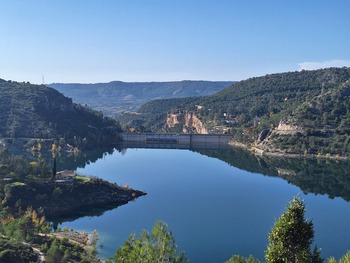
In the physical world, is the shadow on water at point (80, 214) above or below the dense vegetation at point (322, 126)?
below

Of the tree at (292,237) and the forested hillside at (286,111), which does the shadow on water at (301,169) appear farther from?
the tree at (292,237)

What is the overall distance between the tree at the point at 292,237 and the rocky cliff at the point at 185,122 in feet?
324

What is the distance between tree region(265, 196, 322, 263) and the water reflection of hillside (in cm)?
4201

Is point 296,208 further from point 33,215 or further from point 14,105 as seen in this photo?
point 14,105

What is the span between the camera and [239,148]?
8850 centimetres

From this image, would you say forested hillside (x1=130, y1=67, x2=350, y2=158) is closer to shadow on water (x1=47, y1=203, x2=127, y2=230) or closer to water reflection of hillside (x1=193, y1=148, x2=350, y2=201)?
water reflection of hillside (x1=193, y1=148, x2=350, y2=201)

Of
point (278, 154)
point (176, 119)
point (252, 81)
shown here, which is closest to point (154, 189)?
point (278, 154)

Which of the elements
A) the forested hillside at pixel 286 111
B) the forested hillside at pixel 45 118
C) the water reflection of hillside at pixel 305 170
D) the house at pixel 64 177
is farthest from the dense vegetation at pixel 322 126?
the house at pixel 64 177

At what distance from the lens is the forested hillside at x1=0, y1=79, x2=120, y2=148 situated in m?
81.2

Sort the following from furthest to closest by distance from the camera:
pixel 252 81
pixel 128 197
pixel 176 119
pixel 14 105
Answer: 1. pixel 252 81
2. pixel 176 119
3. pixel 14 105
4. pixel 128 197

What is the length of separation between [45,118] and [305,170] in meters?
49.9

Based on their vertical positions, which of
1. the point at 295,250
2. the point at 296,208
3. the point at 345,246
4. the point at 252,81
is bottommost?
the point at 345,246

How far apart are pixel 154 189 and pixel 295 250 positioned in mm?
41551

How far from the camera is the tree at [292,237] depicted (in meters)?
9.31
